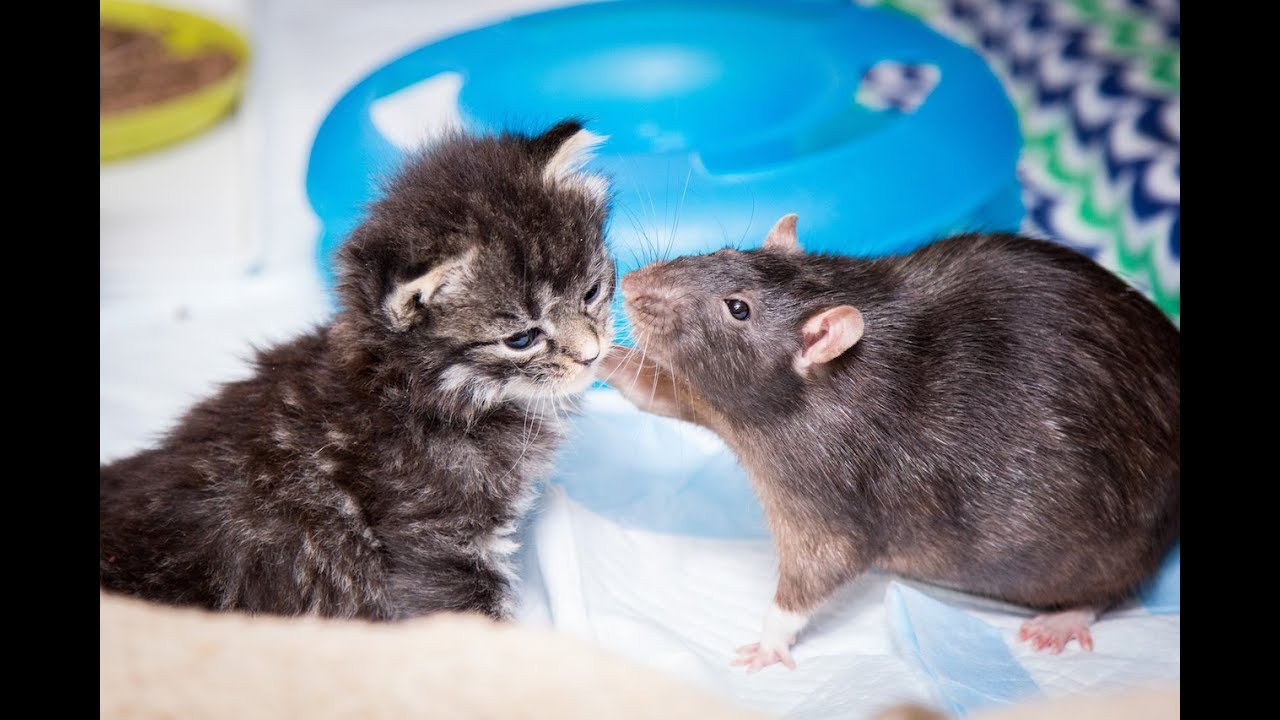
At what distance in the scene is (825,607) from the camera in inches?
83.4

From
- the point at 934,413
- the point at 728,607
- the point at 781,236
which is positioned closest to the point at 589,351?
the point at 781,236

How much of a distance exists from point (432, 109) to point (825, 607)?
134cm

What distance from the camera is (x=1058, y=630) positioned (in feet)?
6.88

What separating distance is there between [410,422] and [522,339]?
0.90ft

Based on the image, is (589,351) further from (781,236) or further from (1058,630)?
(1058,630)

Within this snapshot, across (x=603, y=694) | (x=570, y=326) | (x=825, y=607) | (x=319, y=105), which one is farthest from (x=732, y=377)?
(x=319, y=105)

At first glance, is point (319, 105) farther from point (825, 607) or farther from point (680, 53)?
→ point (825, 607)

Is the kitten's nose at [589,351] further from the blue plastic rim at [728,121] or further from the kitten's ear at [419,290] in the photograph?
the kitten's ear at [419,290]

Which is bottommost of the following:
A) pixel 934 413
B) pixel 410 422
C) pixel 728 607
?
pixel 728 607

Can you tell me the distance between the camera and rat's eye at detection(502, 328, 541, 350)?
2.02 meters

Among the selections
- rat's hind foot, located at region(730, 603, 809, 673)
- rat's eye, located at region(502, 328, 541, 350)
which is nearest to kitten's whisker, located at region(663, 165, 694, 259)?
rat's eye, located at region(502, 328, 541, 350)

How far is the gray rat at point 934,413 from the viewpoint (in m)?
2.02

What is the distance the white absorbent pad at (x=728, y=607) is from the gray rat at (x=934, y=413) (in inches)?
2.8

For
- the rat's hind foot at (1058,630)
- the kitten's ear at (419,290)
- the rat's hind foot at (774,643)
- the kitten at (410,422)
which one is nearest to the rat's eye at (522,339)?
the kitten at (410,422)
